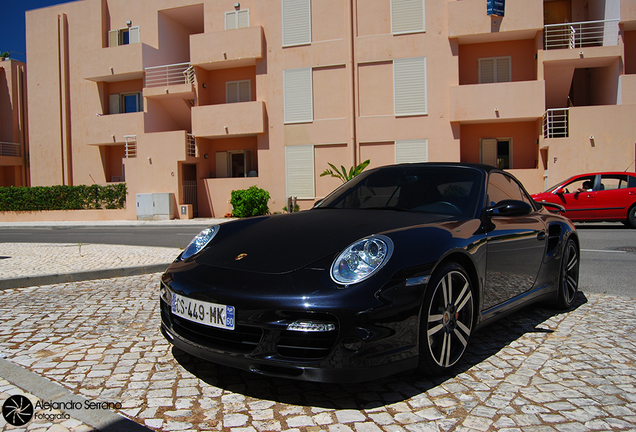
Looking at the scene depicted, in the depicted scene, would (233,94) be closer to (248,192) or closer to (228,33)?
(228,33)

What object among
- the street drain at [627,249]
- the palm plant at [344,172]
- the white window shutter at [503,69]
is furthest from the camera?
the white window shutter at [503,69]

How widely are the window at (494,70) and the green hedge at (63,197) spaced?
58.2 feet

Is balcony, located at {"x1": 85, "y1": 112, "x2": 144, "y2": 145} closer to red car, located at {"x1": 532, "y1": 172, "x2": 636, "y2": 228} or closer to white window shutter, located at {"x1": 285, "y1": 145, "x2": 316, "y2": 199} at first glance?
white window shutter, located at {"x1": 285, "y1": 145, "x2": 316, "y2": 199}

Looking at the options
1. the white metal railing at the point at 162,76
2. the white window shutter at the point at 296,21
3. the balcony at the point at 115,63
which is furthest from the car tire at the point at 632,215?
the balcony at the point at 115,63

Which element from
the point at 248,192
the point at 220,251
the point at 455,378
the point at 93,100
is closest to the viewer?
the point at 455,378

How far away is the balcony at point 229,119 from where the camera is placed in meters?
21.7

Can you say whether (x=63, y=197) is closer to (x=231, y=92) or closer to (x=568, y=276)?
(x=231, y=92)

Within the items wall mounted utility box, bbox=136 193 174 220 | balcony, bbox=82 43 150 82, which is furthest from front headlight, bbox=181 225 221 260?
balcony, bbox=82 43 150 82

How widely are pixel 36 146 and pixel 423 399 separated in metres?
30.8

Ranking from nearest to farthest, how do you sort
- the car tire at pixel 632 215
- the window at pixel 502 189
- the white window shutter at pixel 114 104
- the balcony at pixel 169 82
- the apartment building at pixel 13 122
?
the window at pixel 502 189
the car tire at pixel 632 215
the balcony at pixel 169 82
the white window shutter at pixel 114 104
the apartment building at pixel 13 122

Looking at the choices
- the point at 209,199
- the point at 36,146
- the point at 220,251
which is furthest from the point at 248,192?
the point at 220,251

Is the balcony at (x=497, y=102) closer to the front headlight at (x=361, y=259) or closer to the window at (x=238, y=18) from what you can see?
the window at (x=238, y=18)

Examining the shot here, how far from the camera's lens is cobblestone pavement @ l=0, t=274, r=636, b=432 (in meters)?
2.43

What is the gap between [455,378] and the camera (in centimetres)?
301
